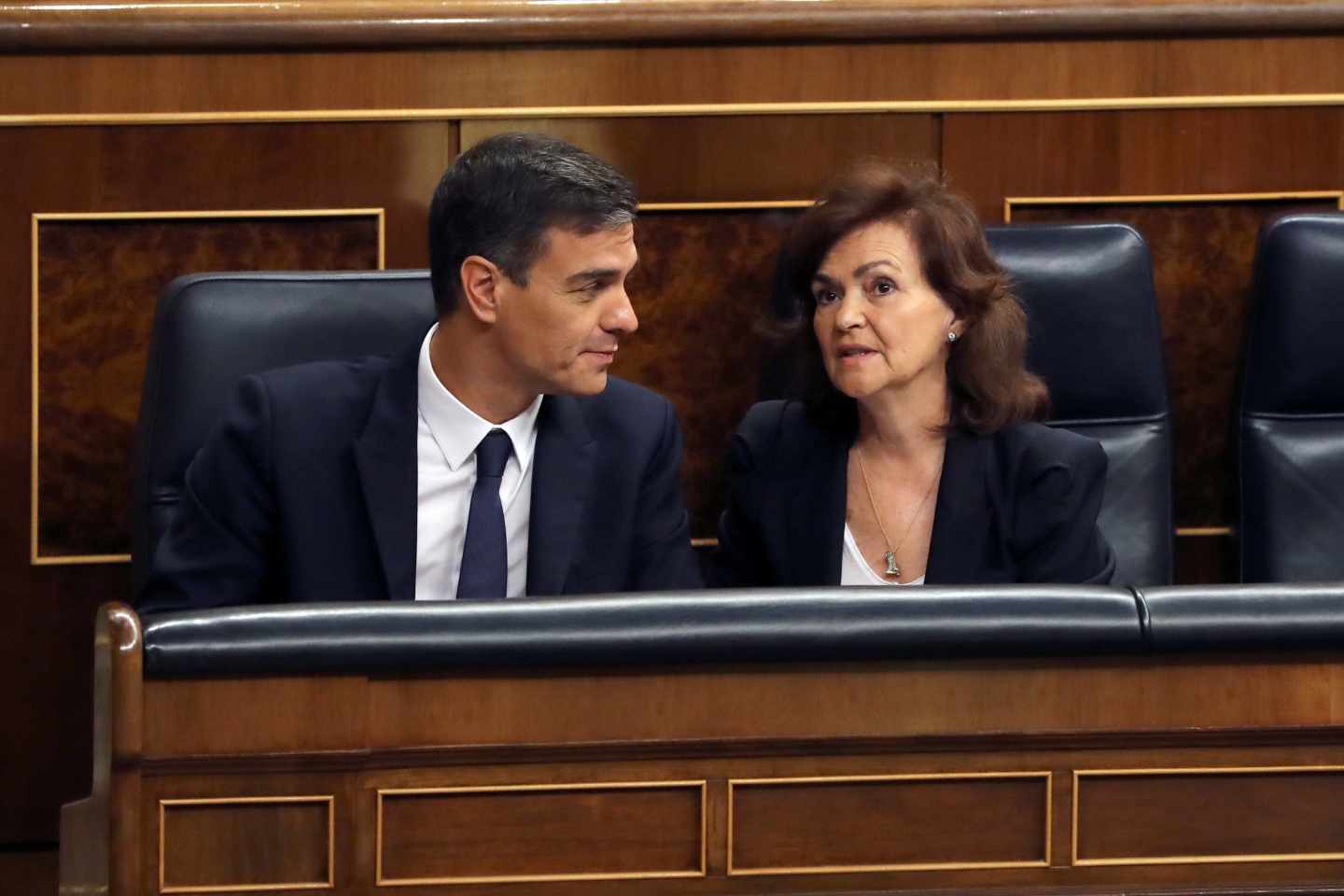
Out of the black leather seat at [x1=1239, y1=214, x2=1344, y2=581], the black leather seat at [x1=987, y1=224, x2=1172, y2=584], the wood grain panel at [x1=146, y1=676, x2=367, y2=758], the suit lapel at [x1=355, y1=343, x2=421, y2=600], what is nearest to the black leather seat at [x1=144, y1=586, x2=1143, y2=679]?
the wood grain panel at [x1=146, y1=676, x2=367, y2=758]

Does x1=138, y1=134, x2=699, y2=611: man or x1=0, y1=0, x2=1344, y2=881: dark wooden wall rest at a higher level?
x1=0, y1=0, x2=1344, y2=881: dark wooden wall

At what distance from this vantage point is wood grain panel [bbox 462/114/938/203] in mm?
1947

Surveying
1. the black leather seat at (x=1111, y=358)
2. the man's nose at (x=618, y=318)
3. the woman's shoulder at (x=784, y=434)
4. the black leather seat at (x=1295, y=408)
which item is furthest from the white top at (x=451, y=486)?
the black leather seat at (x=1295, y=408)

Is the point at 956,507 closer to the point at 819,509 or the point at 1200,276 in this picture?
the point at 819,509

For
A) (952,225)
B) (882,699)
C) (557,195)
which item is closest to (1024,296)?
(952,225)

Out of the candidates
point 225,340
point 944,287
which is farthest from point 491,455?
point 944,287

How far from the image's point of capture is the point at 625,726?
3.18 ft

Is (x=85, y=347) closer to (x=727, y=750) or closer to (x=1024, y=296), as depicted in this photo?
(x=1024, y=296)

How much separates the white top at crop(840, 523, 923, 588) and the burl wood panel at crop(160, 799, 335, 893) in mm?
834

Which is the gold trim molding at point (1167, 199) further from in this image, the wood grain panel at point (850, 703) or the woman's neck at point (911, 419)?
the wood grain panel at point (850, 703)

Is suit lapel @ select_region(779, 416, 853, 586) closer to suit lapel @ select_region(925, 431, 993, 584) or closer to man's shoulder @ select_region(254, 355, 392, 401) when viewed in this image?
suit lapel @ select_region(925, 431, 993, 584)

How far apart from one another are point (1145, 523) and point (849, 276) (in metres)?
0.41

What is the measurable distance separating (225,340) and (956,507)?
26.2 inches

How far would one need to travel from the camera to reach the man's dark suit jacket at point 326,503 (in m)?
1.50
